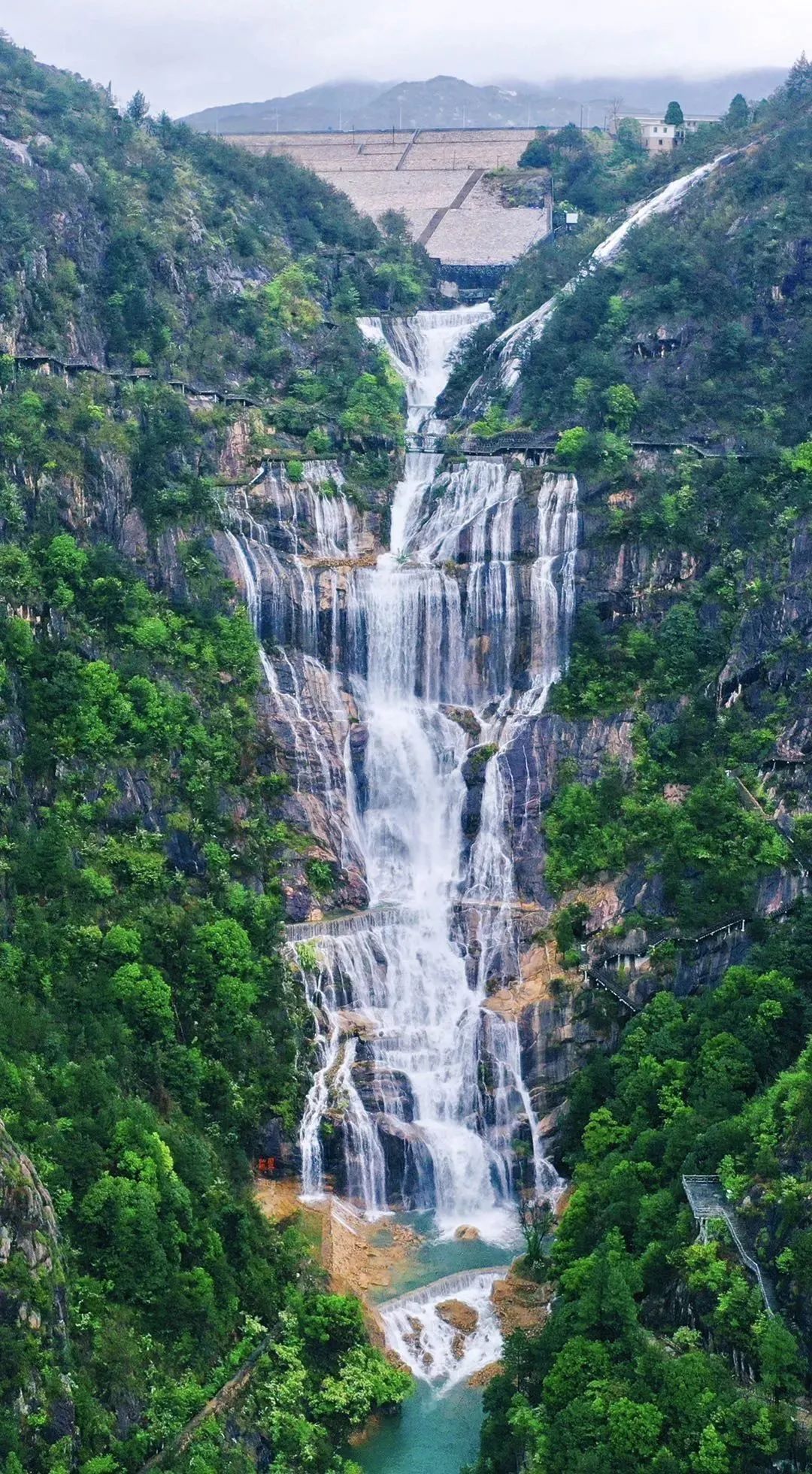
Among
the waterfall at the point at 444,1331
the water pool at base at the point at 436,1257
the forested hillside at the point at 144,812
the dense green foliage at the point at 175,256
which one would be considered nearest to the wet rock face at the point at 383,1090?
the forested hillside at the point at 144,812

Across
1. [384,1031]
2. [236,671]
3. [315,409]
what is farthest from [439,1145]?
[315,409]

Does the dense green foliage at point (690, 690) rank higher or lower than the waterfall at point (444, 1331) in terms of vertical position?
higher

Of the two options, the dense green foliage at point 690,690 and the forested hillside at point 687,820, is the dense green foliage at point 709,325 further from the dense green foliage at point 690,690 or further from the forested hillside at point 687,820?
the dense green foliage at point 690,690

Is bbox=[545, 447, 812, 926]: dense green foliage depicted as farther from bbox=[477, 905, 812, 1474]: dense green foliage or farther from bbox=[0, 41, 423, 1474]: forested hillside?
bbox=[0, 41, 423, 1474]: forested hillside

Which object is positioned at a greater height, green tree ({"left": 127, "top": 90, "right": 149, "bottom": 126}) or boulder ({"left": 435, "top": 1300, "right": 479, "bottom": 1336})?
green tree ({"left": 127, "top": 90, "right": 149, "bottom": 126})

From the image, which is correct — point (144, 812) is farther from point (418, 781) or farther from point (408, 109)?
point (408, 109)

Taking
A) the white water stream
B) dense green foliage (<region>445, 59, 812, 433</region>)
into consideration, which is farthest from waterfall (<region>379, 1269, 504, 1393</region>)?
dense green foliage (<region>445, 59, 812, 433</region>)
